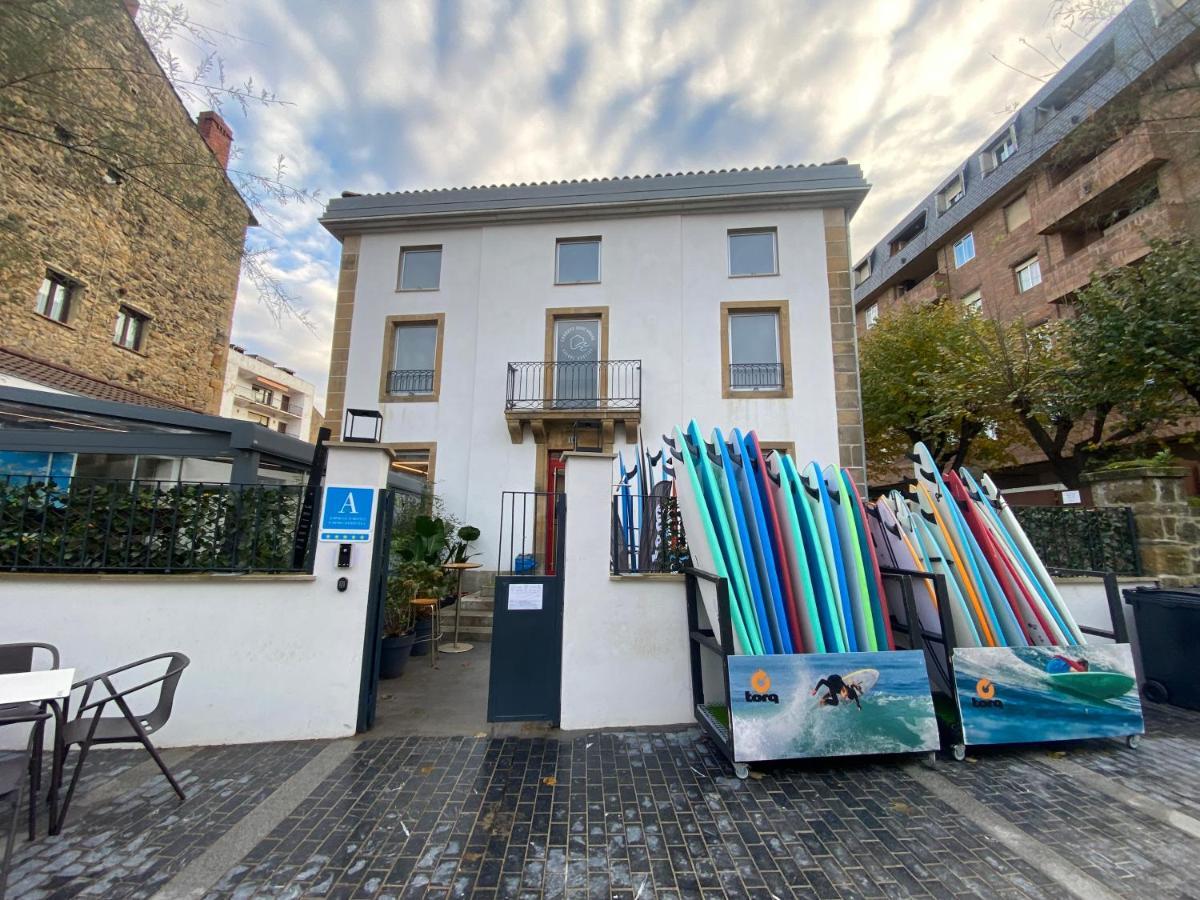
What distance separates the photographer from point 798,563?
3.23 m

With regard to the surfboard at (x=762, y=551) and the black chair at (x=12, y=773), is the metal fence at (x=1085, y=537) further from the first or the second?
the black chair at (x=12, y=773)

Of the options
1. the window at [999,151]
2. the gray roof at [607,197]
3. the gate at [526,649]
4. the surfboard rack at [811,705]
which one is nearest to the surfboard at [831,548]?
the surfboard rack at [811,705]

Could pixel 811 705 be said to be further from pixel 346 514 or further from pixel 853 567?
pixel 346 514

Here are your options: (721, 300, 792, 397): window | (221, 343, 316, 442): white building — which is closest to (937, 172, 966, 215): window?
(721, 300, 792, 397): window

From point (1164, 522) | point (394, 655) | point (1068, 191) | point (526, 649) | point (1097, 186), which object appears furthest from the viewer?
point (1068, 191)

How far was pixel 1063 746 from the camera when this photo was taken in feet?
10.9

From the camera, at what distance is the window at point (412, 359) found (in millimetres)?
9930

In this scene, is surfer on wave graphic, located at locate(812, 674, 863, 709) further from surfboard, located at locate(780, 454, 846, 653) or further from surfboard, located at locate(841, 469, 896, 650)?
surfboard, located at locate(841, 469, 896, 650)

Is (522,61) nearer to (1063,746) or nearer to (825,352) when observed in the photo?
(825,352)

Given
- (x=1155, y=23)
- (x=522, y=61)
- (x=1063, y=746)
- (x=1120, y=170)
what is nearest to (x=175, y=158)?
(x=522, y=61)

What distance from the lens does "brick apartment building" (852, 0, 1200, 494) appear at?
15.4 feet

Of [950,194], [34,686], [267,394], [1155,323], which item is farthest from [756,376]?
[267,394]

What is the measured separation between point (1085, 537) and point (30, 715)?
7.85 meters

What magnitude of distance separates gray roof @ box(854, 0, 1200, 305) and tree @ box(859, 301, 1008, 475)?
3983 millimetres
